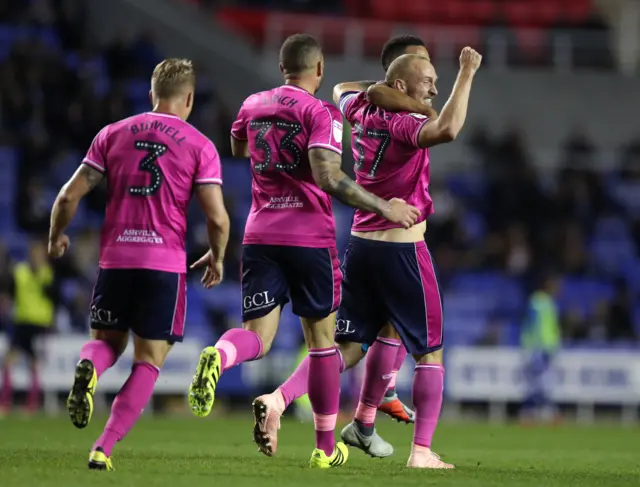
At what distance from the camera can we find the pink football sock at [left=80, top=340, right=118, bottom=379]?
23.1 ft

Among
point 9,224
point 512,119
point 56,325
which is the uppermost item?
point 512,119

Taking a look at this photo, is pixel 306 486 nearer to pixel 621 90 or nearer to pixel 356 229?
pixel 356 229

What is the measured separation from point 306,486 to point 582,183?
Answer: 15.9 m

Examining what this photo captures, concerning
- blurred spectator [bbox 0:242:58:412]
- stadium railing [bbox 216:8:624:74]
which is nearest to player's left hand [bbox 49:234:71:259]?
blurred spectator [bbox 0:242:58:412]

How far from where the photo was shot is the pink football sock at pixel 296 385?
781cm

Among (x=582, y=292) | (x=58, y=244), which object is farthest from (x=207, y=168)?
(x=582, y=292)

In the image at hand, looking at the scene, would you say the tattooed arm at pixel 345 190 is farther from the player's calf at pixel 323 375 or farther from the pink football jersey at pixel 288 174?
the player's calf at pixel 323 375

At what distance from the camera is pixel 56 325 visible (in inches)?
699

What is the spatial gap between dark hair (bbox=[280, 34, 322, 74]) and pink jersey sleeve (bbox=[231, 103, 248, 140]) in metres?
0.40

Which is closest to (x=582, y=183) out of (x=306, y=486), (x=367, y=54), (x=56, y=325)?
(x=367, y=54)

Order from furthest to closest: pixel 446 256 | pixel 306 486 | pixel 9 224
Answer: pixel 446 256
pixel 9 224
pixel 306 486

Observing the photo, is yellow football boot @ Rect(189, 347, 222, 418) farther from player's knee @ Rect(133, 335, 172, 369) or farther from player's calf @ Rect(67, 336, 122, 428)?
player's calf @ Rect(67, 336, 122, 428)

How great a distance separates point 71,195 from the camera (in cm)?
716

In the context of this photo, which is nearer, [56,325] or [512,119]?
[56,325]
